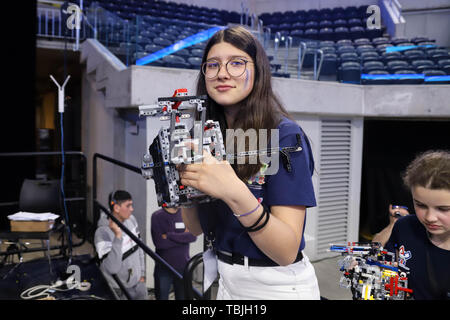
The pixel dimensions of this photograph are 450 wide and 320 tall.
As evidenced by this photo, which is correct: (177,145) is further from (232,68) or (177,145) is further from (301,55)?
(301,55)

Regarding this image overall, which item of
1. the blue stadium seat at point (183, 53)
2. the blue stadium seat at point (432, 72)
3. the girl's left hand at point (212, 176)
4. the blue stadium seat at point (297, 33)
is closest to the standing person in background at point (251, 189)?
the girl's left hand at point (212, 176)

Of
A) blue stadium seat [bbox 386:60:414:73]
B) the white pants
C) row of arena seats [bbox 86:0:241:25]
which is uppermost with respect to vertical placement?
row of arena seats [bbox 86:0:241:25]

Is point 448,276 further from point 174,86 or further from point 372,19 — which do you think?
point 174,86

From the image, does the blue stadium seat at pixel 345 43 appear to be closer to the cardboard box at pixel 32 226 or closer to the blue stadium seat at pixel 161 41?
the blue stadium seat at pixel 161 41

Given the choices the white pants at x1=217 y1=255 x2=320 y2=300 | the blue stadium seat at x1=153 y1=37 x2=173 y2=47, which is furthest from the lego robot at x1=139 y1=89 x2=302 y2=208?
the blue stadium seat at x1=153 y1=37 x2=173 y2=47

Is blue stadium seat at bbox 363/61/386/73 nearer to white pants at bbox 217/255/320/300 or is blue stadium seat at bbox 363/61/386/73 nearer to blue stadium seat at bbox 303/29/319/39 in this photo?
white pants at bbox 217/255/320/300

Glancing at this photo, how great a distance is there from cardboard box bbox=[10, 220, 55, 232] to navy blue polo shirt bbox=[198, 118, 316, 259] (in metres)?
3.05

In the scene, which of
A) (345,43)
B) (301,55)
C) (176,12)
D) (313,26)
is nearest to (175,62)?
(301,55)

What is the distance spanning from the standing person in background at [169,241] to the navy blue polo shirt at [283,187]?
259cm

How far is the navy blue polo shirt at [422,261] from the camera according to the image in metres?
0.73

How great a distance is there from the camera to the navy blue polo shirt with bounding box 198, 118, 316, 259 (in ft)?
2.42

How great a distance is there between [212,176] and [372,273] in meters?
0.42
